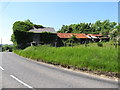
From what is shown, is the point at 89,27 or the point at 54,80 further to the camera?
the point at 89,27

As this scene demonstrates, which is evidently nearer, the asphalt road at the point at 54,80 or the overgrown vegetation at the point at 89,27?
the asphalt road at the point at 54,80

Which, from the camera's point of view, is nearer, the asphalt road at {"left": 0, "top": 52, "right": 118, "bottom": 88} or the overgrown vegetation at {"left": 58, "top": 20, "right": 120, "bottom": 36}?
the asphalt road at {"left": 0, "top": 52, "right": 118, "bottom": 88}

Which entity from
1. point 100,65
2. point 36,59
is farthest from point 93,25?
point 100,65

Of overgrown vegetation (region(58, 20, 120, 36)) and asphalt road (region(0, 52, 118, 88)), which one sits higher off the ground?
overgrown vegetation (region(58, 20, 120, 36))

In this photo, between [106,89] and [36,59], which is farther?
[36,59]

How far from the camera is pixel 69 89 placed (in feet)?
23.2

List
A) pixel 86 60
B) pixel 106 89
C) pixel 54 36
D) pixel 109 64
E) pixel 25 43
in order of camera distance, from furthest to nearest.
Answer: pixel 54 36, pixel 25 43, pixel 86 60, pixel 109 64, pixel 106 89

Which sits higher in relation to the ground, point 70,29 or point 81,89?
point 70,29

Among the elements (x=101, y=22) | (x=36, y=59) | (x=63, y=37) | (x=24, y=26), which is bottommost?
(x=36, y=59)

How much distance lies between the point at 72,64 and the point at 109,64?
11.6 ft

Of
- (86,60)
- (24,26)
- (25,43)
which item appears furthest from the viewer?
(24,26)

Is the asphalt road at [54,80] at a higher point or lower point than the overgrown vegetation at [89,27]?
lower

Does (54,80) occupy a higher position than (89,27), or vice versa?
(89,27)

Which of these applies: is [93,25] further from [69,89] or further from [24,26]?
[69,89]
